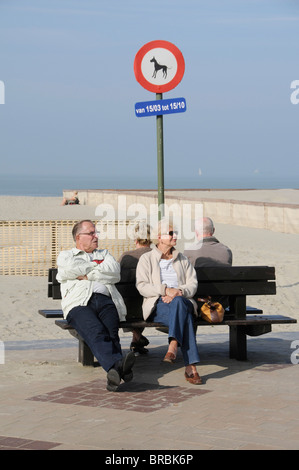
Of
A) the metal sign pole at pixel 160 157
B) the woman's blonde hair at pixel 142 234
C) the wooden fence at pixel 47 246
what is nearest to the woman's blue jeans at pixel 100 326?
the woman's blonde hair at pixel 142 234

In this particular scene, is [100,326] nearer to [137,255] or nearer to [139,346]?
[137,255]

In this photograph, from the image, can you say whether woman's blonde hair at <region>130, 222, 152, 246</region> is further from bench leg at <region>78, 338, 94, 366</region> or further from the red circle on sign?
the red circle on sign

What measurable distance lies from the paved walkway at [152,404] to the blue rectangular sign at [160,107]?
2.57 m

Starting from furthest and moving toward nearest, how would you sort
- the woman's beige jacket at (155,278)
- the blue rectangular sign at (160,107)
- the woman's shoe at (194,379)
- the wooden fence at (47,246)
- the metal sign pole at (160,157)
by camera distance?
the wooden fence at (47,246) < the metal sign pole at (160,157) < the blue rectangular sign at (160,107) < the woman's beige jacket at (155,278) < the woman's shoe at (194,379)

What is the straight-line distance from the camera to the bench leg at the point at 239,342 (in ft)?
27.9

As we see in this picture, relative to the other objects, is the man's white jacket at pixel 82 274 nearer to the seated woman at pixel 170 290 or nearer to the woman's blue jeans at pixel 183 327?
the seated woman at pixel 170 290

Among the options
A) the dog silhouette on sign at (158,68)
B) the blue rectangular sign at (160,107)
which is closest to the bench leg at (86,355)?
the blue rectangular sign at (160,107)

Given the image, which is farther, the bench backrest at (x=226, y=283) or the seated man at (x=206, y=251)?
the seated man at (x=206, y=251)

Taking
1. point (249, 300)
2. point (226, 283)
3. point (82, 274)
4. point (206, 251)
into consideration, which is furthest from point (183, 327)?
point (249, 300)

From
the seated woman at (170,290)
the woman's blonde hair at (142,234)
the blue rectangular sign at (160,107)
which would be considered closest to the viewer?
the seated woman at (170,290)

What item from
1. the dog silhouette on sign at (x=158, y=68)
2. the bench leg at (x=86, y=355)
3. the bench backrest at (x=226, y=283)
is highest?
the dog silhouette on sign at (x=158, y=68)

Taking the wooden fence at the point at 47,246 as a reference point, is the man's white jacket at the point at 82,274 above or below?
below

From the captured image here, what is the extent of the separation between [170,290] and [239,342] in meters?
1.10

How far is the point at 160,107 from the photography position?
983cm
